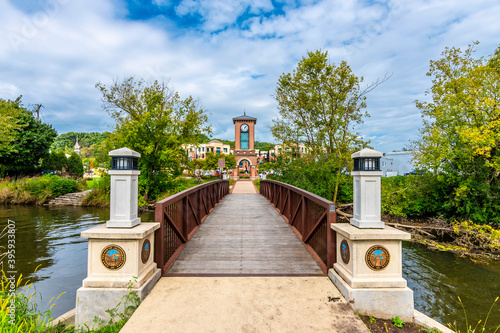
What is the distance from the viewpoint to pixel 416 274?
6.11 meters

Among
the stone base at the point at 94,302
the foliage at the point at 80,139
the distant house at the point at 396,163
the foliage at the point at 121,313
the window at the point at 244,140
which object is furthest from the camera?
the foliage at the point at 80,139

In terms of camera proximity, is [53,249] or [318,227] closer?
[318,227]

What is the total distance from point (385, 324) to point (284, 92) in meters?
12.7

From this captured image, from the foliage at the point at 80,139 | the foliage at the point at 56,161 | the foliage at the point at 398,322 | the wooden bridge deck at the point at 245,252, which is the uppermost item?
the foliage at the point at 80,139

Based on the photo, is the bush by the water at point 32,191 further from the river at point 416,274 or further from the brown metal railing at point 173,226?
the brown metal railing at point 173,226

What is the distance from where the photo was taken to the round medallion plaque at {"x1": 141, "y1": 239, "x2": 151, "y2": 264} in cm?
293

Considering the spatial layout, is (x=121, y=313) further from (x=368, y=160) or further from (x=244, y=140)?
(x=244, y=140)

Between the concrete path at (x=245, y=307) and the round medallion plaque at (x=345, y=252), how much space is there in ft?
1.36

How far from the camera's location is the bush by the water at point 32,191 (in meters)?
16.4

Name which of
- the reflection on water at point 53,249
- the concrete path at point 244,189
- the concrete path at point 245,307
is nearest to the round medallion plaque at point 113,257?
the concrete path at point 245,307

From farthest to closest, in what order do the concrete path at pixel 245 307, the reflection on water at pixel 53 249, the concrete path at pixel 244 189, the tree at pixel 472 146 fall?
the concrete path at pixel 244 189
the tree at pixel 472 146
the reflection on water at pixel 53 249
the concrete path at pixel 245 307

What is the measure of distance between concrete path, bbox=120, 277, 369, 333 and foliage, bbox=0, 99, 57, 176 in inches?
1020

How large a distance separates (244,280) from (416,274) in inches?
210

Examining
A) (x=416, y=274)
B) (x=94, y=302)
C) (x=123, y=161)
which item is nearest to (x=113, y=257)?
(x=94, y=302)
